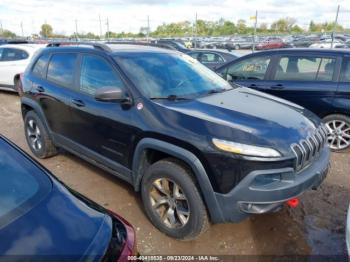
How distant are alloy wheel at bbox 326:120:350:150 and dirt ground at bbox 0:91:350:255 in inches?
34.3

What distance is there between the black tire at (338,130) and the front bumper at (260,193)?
111 inches

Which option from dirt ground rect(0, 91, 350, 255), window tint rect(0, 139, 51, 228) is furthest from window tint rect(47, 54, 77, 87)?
window tint rect(0, 139, 51, 228)

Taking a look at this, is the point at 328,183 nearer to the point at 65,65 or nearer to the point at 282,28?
the point at 65,65

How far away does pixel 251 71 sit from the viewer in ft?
19.2

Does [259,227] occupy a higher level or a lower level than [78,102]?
lower

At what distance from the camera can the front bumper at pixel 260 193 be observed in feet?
7.97

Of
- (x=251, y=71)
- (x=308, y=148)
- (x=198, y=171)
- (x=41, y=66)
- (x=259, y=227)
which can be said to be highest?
(x=41, y=66)

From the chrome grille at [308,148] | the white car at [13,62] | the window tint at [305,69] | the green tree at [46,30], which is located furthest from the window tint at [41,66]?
the green tree at [46,30]

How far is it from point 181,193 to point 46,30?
5161 centimetres

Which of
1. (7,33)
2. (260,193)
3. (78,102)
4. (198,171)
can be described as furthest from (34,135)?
(7,33)

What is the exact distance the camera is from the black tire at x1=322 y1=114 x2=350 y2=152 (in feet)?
16.2

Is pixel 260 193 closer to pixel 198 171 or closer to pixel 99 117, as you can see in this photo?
pixel 198 171

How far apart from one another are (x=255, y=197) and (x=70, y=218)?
56.9 inches

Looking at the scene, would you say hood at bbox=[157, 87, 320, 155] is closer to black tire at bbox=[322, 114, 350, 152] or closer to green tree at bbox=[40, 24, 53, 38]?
black tire at bbox=[322, 114, 350, 152]
